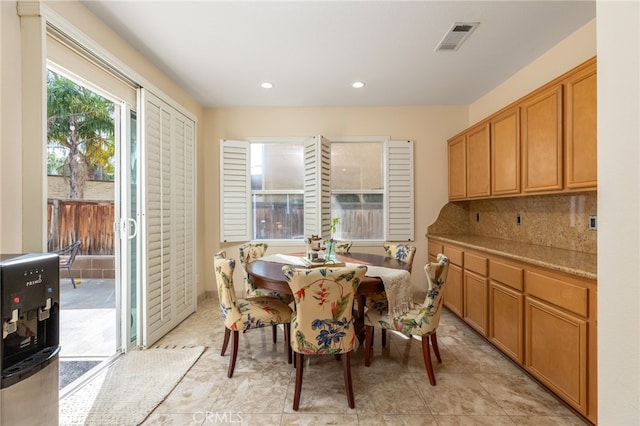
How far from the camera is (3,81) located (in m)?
1.53

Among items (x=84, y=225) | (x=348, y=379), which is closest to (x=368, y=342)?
(x=348, y=379)

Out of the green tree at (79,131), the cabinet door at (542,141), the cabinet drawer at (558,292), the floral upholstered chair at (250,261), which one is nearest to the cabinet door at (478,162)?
the cabinet door at (542,141)

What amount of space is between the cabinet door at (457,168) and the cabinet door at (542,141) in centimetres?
101

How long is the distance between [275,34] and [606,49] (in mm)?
2272

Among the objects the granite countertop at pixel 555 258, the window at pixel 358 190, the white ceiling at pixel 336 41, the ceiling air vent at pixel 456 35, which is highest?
the white ceiling at pixel 336 41

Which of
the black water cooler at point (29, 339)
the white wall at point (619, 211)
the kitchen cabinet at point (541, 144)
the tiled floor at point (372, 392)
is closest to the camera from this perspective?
the white wall at point (619, 211)

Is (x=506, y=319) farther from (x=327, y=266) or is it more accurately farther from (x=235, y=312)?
(x=235, y=312)

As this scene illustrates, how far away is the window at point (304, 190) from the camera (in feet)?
13.3

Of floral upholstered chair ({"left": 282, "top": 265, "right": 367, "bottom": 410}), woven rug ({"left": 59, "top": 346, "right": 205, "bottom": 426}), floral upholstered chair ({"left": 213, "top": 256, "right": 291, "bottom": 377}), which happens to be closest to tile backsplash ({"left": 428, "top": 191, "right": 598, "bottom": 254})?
floral upholstered chair ({"left": 282, "top": 265, "right": 367, "bottom": 410})

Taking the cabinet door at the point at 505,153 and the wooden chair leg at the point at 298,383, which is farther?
the cabinet door at the point at 505,153

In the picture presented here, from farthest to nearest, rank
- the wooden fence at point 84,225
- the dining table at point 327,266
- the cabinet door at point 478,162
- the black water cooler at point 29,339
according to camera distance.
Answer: the wooden fence at point 84,225 → the cabinet door at point 478,162 → the dining table at point 327,266 → the black water cooler at point 29,339

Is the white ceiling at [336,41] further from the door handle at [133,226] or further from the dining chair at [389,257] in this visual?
the dining chair at [389,257]

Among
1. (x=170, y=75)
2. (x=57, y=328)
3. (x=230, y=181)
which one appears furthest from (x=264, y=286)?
(x=170, y=75)

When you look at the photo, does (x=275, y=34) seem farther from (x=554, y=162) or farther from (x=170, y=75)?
(x=554, y=162)
